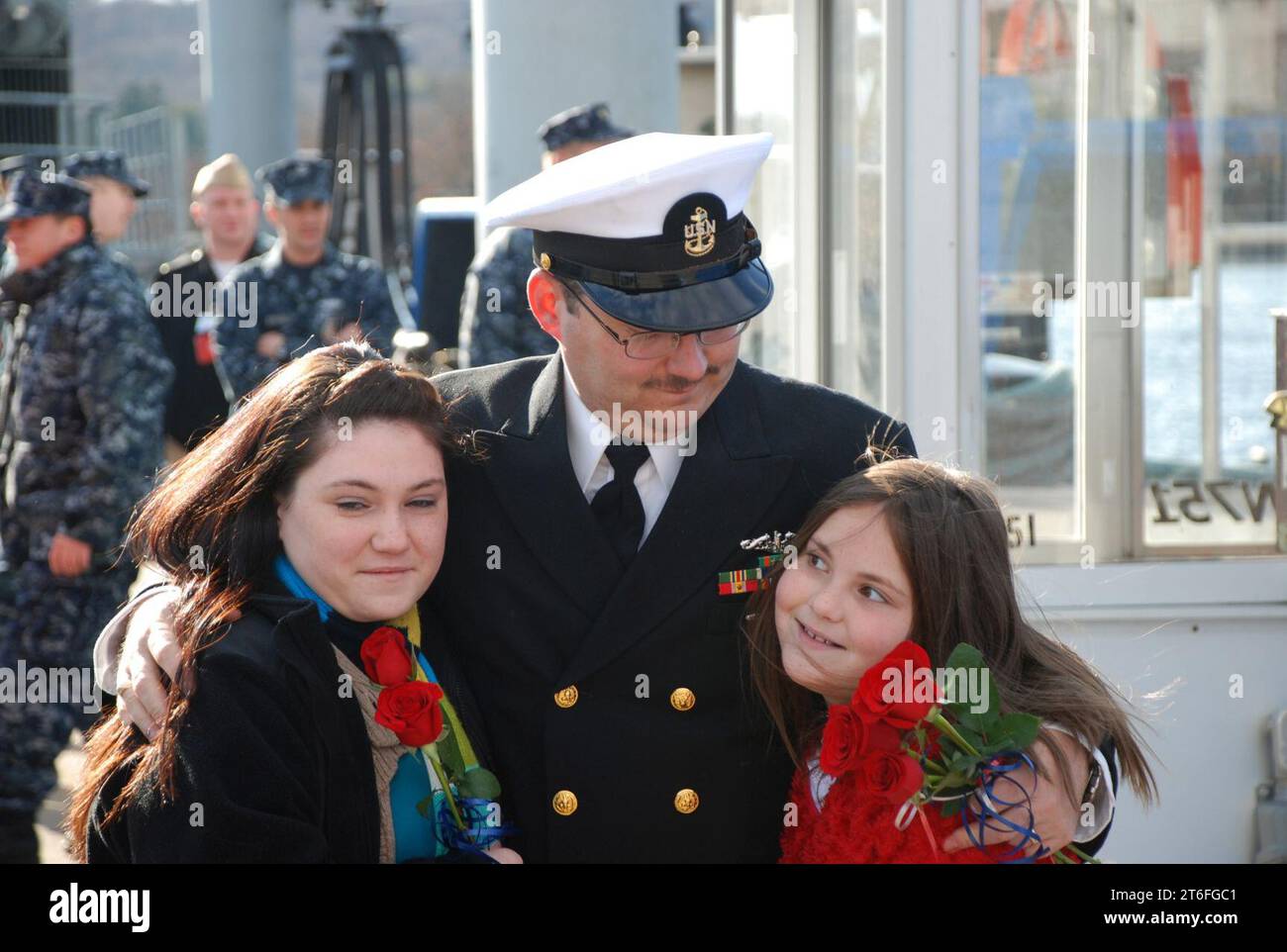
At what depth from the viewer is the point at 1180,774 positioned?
3.94 meters

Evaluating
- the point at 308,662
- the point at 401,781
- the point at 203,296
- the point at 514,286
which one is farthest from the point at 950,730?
the point at 203,296

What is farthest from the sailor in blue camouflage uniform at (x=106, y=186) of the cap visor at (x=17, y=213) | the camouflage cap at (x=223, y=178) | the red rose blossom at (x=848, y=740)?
the red rose blossom at (x=848, y=740)

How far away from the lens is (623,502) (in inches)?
94.9

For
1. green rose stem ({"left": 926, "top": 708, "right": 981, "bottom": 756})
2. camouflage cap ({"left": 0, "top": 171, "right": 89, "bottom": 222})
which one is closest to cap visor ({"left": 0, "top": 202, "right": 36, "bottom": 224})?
camouflage cap ({"left": 0, "top": 171, "right": 89, "bottom": 222})

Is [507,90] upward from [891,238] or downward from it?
upward

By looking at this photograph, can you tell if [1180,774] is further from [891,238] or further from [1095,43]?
[1095,43]

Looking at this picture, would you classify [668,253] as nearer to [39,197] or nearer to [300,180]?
[39,197]

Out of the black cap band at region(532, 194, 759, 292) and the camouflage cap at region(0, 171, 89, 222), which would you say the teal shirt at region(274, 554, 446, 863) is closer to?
the black cap band at region(532, 194, 759, 292)

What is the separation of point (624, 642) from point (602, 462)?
274 millimetres

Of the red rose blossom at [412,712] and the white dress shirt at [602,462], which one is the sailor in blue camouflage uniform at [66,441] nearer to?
the white dress shirt at [602,462]

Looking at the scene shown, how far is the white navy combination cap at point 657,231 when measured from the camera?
2.32 meters
